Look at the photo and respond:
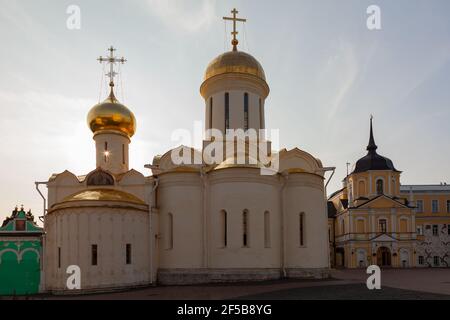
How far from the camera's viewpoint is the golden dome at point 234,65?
77.5 feet

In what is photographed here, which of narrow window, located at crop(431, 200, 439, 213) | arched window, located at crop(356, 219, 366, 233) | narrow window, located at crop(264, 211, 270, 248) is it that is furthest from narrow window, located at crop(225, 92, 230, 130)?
narrow window, located at crop(431, 200, 439, 213)

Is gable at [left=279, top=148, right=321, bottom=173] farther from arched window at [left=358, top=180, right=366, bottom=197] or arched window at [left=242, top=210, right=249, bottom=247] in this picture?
arched window at [left=358, top=180, right=366, bottom=197]

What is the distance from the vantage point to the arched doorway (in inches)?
1602

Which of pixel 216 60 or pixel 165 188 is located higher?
pixel 216 60

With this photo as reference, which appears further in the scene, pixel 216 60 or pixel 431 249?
pixel 431 249

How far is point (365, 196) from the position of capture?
142 ft

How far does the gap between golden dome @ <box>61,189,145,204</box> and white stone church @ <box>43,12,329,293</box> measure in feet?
0.15

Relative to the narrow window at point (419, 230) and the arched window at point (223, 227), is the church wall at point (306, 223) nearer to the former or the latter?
the arched window at point (223, 227)

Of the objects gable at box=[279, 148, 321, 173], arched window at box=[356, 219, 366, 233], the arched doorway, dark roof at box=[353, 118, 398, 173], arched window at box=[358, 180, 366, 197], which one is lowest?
the arched doorway

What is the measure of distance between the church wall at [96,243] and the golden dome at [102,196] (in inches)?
14.5

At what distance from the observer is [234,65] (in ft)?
77.5
